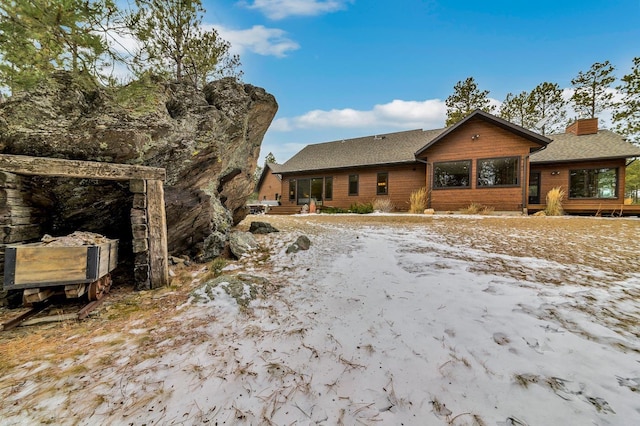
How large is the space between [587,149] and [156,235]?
1916 centimetres

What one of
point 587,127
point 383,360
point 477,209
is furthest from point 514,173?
point 383,360

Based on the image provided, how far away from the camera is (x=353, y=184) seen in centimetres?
1625

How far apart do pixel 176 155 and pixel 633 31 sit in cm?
2445

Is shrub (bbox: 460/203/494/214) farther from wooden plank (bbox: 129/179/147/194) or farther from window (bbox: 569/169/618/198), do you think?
Answer: wooden plank (bbox: 129/179/147/194)

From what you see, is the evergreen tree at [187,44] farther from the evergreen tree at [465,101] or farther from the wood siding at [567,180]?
the evergreen tree at [465,101]

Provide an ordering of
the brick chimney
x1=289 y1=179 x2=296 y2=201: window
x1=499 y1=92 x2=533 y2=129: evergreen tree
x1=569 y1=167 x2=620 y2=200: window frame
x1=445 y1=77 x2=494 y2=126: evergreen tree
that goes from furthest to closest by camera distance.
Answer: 1. x1=445 y1=77 x2=494 y2=126: evergreen tree
2. x1=499 y1=92 x2=533 y2=129: evergreen tree
3. x1=289 y1=179 x2=296 y2=201: window
4. the brick chimney
5. x1=569 y1=167 x2=620 y2=200: window frame

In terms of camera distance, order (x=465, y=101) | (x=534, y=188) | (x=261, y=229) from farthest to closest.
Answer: (x=465, y=101), (x=534, y=188), (x=261, y=229)

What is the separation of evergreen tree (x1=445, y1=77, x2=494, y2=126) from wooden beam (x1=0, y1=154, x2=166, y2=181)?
24.4 metres

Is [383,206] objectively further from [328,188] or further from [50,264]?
[50,264]

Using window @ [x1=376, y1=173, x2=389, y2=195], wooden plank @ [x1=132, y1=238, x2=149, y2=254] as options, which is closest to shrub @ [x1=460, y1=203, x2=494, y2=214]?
window @ [x1=376, y1=173, x2=389, y2=195]

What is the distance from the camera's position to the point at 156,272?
10.1ft

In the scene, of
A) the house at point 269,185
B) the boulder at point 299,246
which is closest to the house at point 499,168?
the boulder at point 299,246

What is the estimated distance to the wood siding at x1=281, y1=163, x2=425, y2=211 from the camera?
14359 mm

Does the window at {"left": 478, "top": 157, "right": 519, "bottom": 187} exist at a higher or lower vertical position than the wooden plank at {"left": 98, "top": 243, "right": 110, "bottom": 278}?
higher
